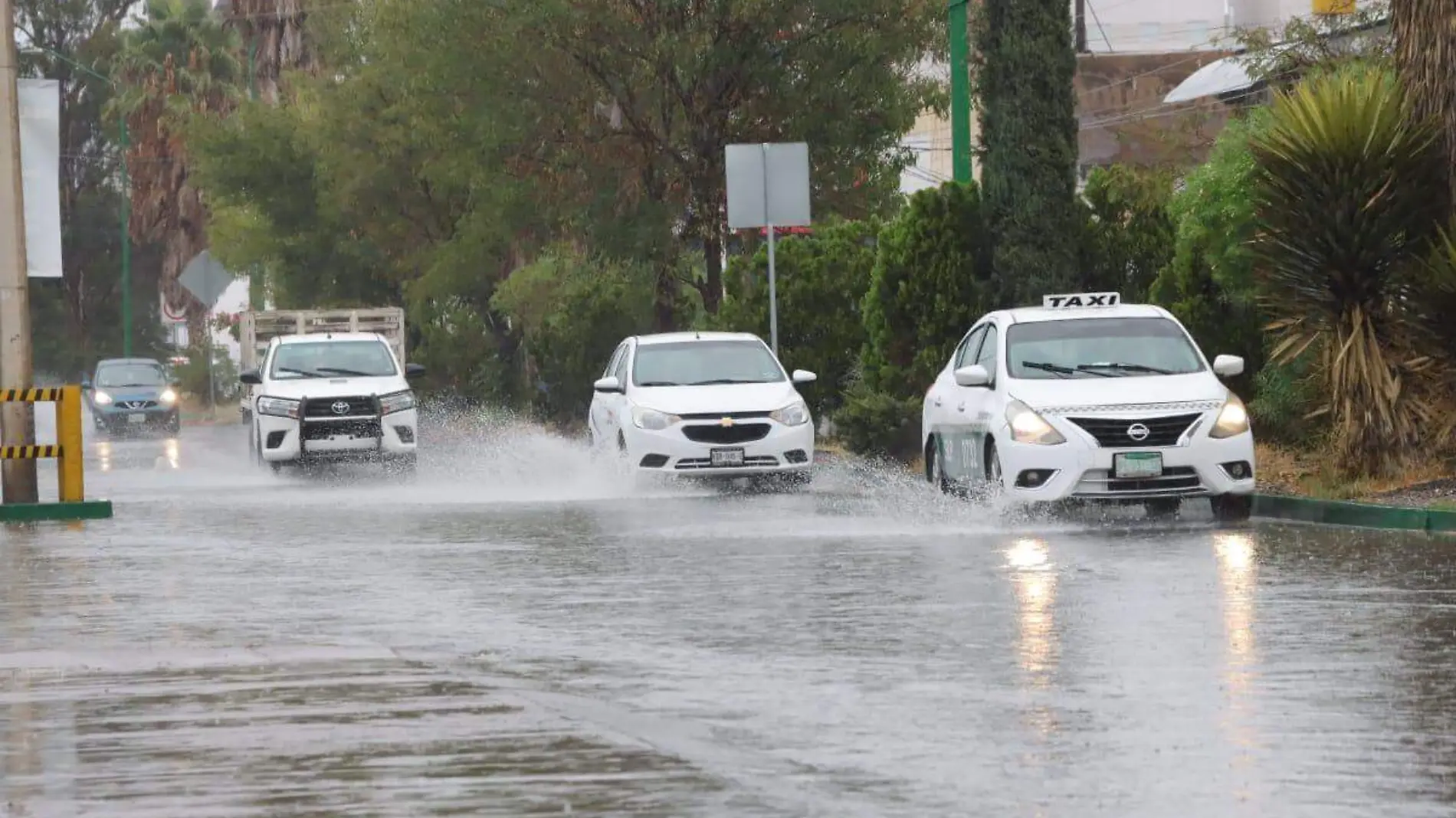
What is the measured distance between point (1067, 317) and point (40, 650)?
34.9ft

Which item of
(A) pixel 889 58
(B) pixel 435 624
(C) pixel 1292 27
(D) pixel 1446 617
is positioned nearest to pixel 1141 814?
(D) pixel 1446 617

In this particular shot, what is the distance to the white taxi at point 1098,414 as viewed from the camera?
20188 millimetres

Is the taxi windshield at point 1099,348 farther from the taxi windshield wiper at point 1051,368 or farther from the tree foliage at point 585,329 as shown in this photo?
the tree foliage at point 585,329

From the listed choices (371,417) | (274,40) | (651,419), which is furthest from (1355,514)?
(274,40)

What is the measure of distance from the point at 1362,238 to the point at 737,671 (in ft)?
37.3

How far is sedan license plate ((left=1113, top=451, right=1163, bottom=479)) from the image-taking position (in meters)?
A: 20.1

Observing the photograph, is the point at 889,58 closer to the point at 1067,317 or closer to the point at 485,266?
the point at 485,266

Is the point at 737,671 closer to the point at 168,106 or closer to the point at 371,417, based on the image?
the point at 371,417

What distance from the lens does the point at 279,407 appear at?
31.9 meters

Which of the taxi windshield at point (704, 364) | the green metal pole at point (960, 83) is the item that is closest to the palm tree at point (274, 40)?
the green metal pole at point (960, 83)

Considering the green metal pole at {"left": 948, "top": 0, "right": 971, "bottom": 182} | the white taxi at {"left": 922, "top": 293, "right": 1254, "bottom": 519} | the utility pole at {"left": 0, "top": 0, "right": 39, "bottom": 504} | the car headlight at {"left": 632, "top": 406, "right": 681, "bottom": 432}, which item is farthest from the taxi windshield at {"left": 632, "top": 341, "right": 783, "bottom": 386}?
the utility pole at {"left": 0, "top": 0, "right": 39, "bottom": 504}

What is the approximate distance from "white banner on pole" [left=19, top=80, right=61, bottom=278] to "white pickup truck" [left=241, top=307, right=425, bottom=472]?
571 cm

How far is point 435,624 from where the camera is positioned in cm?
1451

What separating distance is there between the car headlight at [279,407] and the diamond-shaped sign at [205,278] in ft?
95.9
